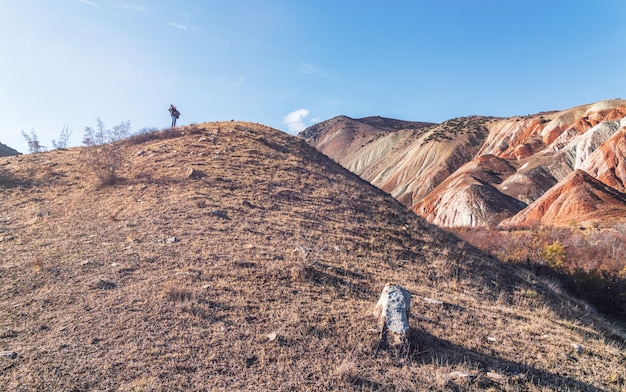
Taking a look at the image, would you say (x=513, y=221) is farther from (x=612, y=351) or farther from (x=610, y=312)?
(x=612, y=351)

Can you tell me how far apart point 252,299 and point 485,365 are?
4.59 m

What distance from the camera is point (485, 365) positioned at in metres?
6.28

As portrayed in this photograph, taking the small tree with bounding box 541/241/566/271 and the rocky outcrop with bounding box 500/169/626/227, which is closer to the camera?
the small tree with bounding box 541/241/566/271

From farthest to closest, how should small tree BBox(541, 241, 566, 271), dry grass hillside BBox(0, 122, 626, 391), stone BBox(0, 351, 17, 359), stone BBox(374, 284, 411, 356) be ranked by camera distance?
small tree BBox(541, 241, 566, 271), stone BBox(374, 284, 411, 356), dry grass hillside BBox(0, 122, 626, 391), stone BBox(0, 351, 17, 359)

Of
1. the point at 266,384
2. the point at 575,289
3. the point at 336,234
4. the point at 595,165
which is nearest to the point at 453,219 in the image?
the point at 595,165

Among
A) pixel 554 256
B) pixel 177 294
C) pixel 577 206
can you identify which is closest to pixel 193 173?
pixel 177 294

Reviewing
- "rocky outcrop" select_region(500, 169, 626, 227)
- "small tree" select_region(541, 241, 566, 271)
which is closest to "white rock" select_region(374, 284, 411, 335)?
"small tree" select_region(541, 241, 566, 271)

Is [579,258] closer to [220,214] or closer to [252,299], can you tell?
[220,214]

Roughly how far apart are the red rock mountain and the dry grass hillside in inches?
1075

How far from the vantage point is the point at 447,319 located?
7828 millimetres

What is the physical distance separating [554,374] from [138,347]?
7211mm

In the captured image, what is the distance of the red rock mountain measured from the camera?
118ft

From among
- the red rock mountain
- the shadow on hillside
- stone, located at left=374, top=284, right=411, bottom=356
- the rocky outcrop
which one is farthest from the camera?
the red rock mountain

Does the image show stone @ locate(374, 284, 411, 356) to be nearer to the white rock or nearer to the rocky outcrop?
the white rock
